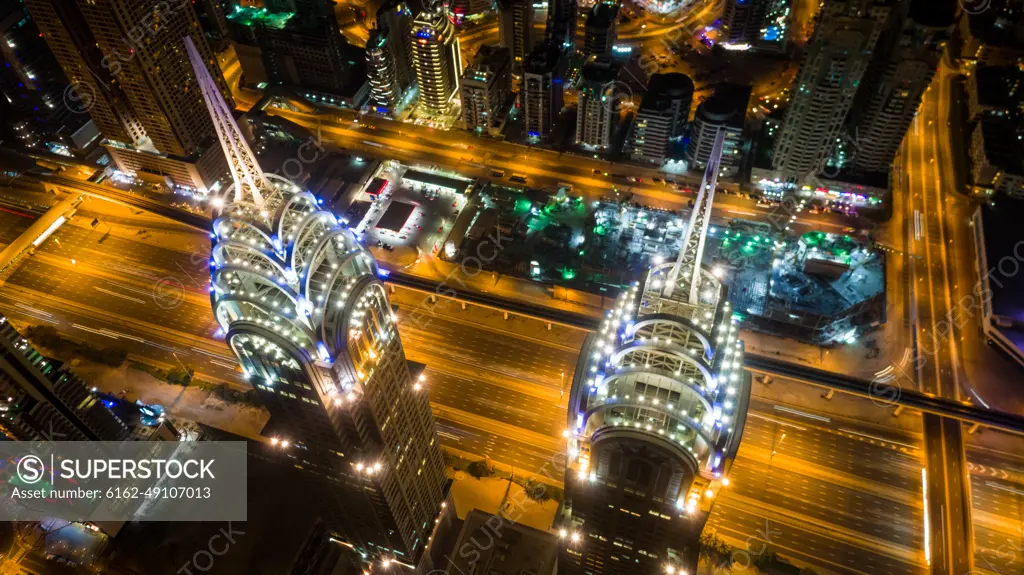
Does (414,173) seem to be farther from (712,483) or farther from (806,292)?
(712,483)

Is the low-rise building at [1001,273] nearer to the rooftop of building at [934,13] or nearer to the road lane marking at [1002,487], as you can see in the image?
the road lane marking at [1002,487]

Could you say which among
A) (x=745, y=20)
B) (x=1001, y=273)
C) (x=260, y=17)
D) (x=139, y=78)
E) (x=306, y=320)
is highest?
(x=745, y=20)

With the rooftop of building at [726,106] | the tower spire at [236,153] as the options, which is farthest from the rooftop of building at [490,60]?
the tower spire at [236,153]

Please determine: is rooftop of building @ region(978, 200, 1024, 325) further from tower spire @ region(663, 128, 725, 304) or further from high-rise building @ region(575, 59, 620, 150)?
tower spire @ region(663, 128, 725, 304)

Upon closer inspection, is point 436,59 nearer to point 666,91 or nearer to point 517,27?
point 517,27

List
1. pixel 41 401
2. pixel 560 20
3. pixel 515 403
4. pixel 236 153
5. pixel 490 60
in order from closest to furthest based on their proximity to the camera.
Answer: pixel 236 153 → pixel 41 401 → pixel 515 403 → pixel 490 60 → pixel 560 20

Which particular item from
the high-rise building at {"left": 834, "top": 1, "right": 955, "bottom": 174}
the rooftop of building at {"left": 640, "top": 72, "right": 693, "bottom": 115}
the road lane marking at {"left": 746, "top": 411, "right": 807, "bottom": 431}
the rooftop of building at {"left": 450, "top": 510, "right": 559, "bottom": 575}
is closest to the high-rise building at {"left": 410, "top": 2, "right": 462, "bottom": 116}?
the rooftop of building at {"left": 640, "top": 72, "right": 693, "bottom": 115}

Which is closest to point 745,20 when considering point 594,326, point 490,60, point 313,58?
point 490,60
